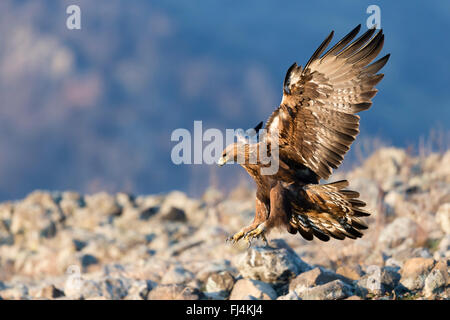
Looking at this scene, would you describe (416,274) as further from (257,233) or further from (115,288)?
(115,288)

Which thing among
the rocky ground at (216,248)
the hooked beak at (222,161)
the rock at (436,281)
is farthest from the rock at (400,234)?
the hooked beak at (222,161)

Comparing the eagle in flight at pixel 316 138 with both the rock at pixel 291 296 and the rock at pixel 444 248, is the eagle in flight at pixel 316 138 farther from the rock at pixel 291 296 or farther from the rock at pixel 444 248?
the rock at pixel 444 248

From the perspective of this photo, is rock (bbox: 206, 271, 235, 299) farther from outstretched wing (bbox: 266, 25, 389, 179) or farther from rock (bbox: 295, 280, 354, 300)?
outstretched wing (bbox: 266, 25, 389, 179)

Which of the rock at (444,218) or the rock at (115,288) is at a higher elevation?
the rock at (444,218)

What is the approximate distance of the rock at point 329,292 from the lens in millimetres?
8547

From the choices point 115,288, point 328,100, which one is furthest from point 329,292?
point 115,288

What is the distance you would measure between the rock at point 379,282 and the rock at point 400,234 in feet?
10.4

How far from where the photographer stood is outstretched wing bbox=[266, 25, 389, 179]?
7309mm

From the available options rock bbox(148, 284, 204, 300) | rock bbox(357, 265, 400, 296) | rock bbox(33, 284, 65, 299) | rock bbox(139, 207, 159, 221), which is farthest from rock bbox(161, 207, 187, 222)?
rock bbox(357, 265, 400, 296)

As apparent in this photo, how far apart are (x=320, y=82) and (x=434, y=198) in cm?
802

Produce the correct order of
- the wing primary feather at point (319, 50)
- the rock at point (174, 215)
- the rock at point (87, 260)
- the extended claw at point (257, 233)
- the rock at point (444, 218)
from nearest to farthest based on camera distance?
the wing primary feather at point (319, 50) → the extended claw at point (257, 233) → the rock at point (444, 218) → the rock at point (87, 260) → the rock at point (174, 215)

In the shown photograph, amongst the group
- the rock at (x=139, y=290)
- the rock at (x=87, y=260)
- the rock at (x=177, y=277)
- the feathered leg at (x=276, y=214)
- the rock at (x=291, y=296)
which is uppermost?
the rock at (x=87, y=260)

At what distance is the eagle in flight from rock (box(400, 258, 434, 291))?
5.05 ft
